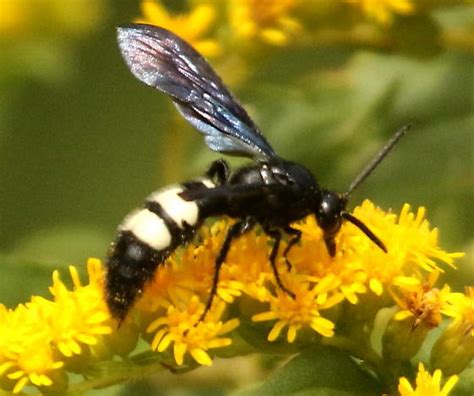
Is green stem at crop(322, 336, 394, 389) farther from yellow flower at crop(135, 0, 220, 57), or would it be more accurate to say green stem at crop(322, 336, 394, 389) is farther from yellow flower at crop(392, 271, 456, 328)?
yellow flower at crop(135, 0, 220, 57)

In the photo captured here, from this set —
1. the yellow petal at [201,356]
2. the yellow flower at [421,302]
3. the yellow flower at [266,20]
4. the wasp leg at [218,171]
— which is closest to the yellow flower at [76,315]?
the yellow petal at [201,356]

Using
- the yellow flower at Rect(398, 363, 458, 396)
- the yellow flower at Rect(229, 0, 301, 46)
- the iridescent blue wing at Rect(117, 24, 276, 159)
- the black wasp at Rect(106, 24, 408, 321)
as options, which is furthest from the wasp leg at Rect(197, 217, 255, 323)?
the yellow flower at Rect(229, 0, 301, 46)

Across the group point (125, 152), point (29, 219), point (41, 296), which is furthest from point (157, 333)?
point (125, 152)

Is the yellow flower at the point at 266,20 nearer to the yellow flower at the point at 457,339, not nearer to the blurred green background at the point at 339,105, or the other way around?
the blurred green background at the point at 339,105

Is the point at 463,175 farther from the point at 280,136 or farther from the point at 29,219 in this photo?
the point at 29,219

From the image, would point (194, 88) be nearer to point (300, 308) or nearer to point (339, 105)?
point (300, 308)

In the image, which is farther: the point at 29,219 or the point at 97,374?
the point at 29,219
